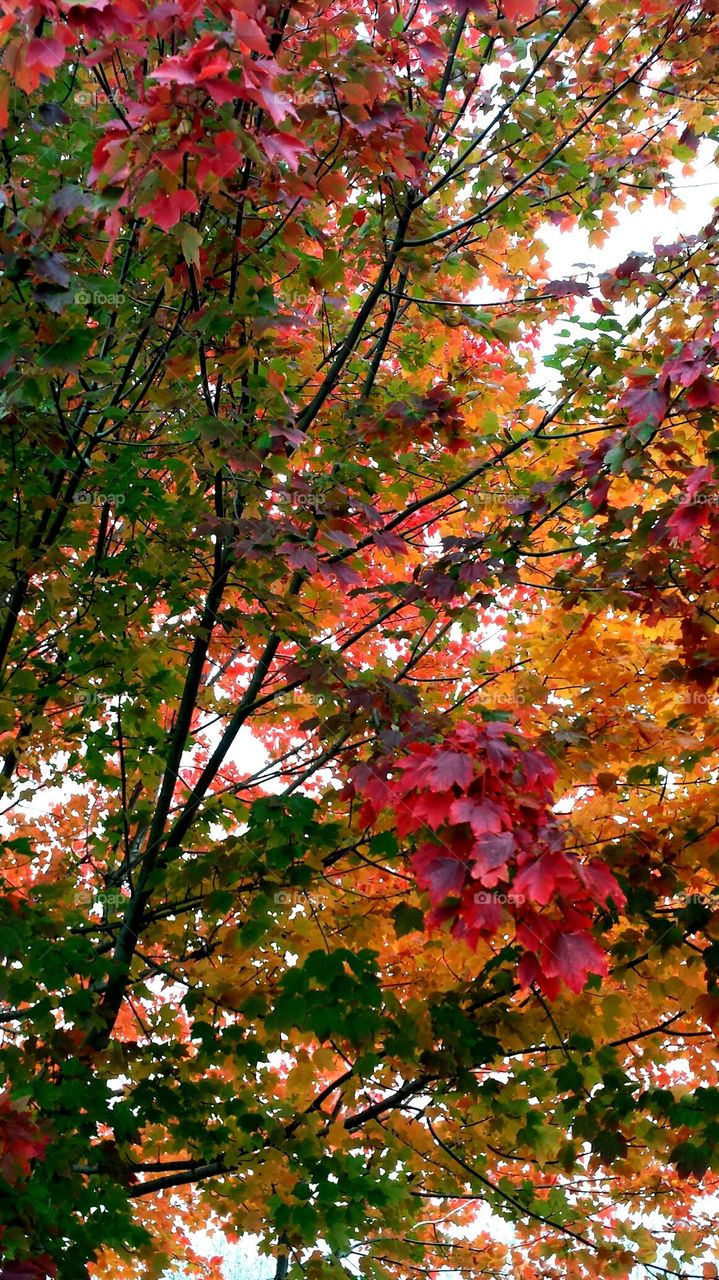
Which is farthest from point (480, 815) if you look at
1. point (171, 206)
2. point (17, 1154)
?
point (17, 1154)

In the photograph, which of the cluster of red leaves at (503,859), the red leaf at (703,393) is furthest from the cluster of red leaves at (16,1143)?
the red leaf at (703,393)

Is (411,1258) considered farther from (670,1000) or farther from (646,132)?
(646,132)

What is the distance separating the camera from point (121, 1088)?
4.33 metres

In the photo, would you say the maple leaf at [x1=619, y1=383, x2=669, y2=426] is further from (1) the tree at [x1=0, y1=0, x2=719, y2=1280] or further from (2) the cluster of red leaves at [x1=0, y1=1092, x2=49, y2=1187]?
(2) the cluster of red leaves at [x1=0, y1=1092, x2=49, y2=1187]

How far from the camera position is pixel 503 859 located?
224cm

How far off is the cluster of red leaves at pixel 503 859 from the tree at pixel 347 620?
0.6 inches

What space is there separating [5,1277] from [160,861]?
165cm

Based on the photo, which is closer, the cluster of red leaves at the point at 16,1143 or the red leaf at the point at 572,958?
the red leaf at the point at 572,958

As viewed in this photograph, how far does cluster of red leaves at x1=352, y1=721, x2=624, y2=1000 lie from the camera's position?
227 cm

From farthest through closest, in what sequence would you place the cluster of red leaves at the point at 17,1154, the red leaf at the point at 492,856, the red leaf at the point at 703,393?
1. the red leaf at the point at 703,393
2. the cluster of red leaves at the point at 17,1154
3. the red leaf at the point at 492,856

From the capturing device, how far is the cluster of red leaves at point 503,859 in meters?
2.27

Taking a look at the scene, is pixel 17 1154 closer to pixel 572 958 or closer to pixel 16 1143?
pixel 16 1143

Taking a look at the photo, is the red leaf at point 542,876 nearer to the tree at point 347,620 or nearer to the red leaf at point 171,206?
the tree at point 347,620

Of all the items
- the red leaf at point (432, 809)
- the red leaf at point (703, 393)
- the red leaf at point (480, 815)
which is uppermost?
the red leaf at point (703, 393)
